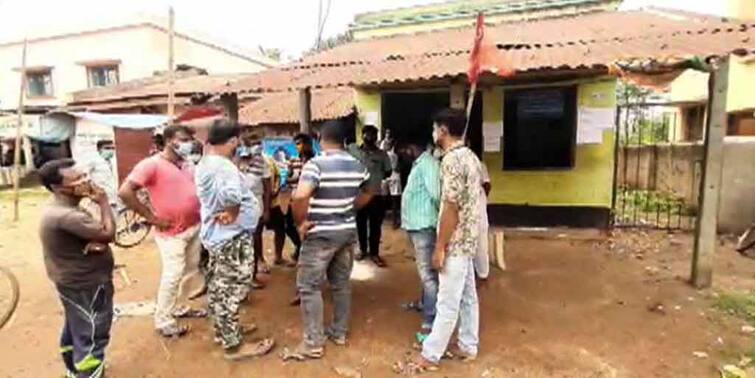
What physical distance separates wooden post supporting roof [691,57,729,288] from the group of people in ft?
9.25

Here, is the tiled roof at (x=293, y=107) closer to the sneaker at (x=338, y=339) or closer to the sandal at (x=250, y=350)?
the sneaker at (x=338, y=339)

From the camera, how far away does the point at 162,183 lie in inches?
162

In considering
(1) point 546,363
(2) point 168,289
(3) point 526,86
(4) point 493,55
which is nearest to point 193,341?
(2) point 168,289

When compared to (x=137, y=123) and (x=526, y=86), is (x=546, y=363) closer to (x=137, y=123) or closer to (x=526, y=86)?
(x=526, y=86)

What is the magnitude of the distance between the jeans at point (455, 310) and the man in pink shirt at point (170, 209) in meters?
2.07

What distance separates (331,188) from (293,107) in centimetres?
940

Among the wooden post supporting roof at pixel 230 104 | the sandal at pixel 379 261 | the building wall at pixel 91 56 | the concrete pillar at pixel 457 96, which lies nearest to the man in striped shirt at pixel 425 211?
the sandal at pixel 379 261

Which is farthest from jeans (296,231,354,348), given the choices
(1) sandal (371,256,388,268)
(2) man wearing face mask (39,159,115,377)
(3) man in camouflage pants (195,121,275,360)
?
(1) sandal (371,256,388,268)

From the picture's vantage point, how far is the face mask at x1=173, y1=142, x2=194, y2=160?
4216mm

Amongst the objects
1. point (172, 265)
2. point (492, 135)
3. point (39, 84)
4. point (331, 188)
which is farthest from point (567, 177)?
point (39, 84)

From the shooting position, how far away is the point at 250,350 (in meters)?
3.96

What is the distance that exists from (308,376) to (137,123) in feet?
30.5

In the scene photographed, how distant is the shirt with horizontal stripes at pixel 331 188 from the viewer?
3638mm

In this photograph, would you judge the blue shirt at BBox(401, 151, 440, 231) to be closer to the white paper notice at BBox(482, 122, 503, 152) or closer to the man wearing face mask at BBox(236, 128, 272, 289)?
the man wearing face mask at BBox(236, 128, 272, 289)
